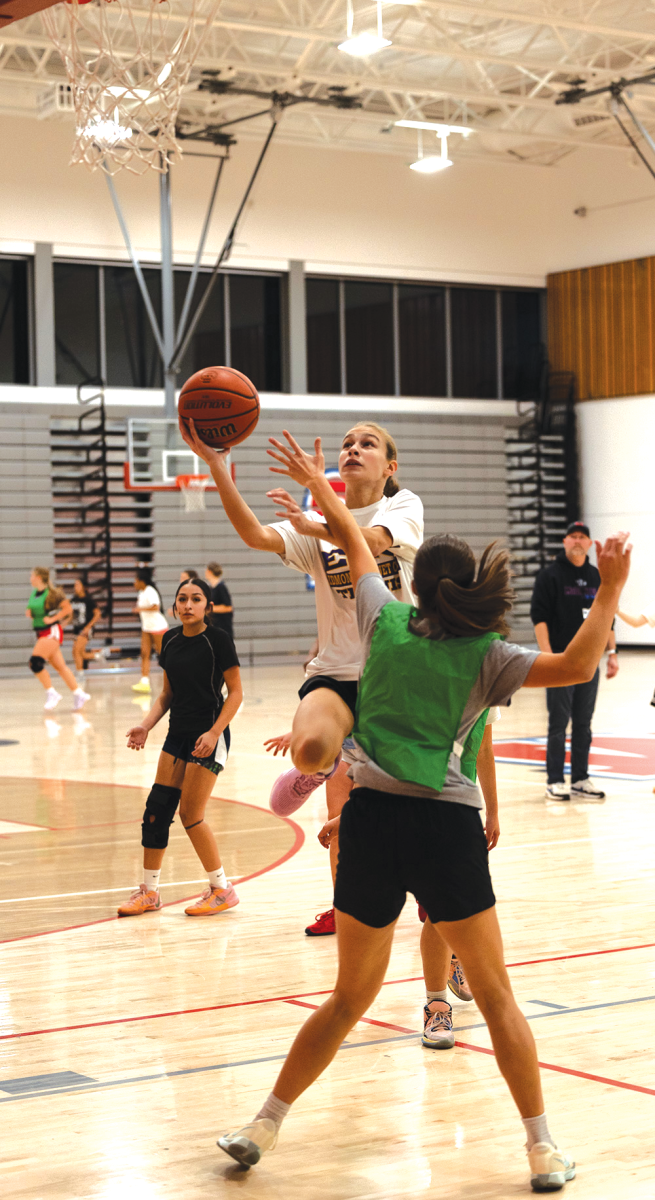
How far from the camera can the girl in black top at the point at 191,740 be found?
235 inches

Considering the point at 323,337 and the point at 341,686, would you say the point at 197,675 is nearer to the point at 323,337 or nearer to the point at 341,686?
the point at 341,686

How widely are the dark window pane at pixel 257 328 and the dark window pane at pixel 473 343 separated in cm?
377

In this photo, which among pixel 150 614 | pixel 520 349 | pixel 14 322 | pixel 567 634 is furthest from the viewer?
pixel 520 349

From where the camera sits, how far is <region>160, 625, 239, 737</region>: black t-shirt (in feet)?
19.9

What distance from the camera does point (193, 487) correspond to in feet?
66.4

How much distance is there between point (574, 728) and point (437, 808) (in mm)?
6212

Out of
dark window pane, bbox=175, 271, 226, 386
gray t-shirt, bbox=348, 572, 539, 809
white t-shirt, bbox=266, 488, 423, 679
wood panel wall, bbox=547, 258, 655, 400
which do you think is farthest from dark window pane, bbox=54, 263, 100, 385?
A: gray t-shirt, bbox=348, 572, 539, 809

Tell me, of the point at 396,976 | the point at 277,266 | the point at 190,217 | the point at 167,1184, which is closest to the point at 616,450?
the point at 277,266

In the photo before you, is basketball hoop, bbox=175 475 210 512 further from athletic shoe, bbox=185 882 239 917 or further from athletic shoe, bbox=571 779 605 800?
athletic shoe, bbox=185 882 239 917

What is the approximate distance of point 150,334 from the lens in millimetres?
22516

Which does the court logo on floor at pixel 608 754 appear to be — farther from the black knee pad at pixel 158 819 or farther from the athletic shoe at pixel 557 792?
the black knee pad at pixel 158 819

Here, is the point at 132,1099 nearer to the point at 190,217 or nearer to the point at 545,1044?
the point at 545,1044

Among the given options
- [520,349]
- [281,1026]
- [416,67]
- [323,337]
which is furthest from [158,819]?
[520,349]

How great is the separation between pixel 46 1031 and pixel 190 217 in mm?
19995
